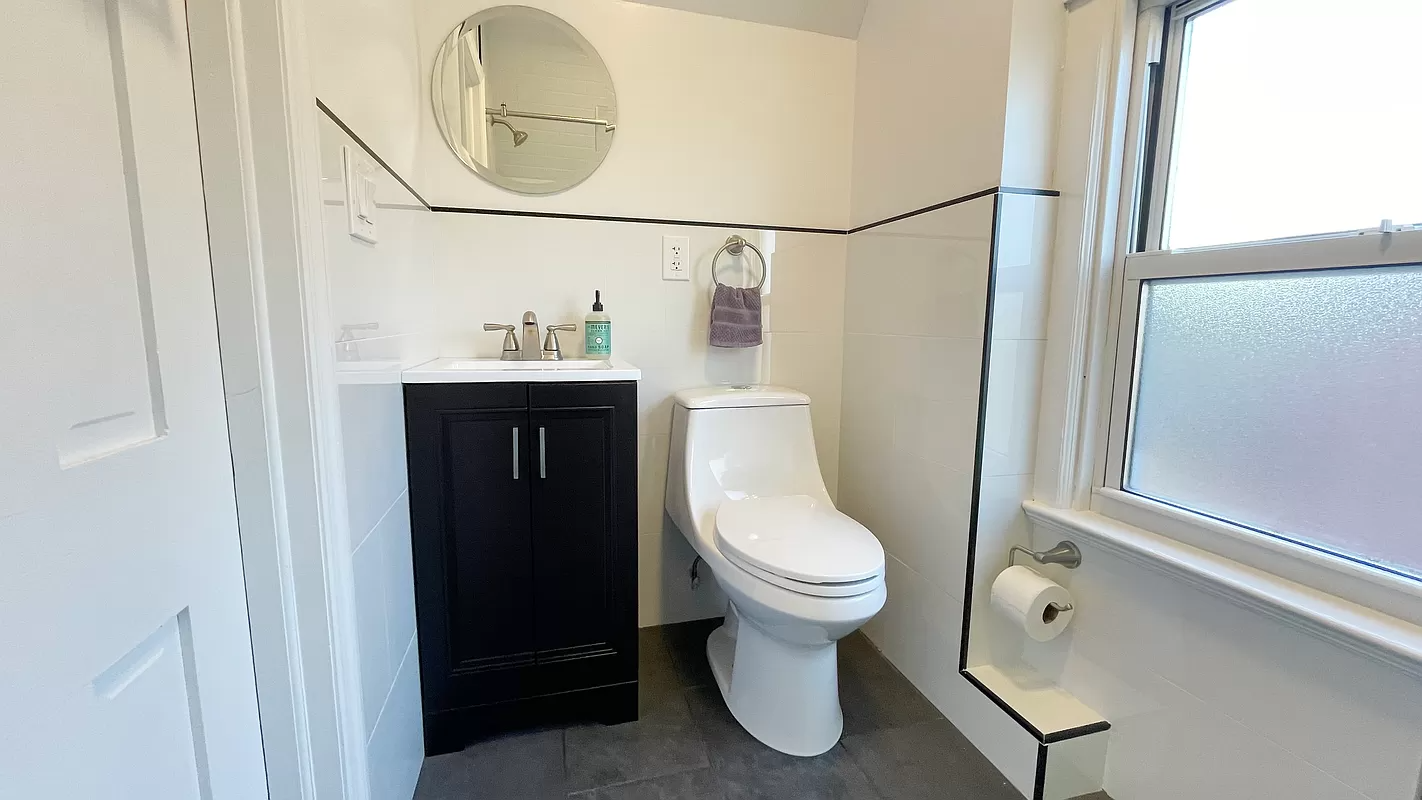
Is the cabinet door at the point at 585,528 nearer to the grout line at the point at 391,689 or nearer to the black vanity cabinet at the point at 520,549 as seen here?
the black vanity cabinet at the point at 520,549

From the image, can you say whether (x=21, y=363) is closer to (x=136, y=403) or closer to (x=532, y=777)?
(x=136, y=403)

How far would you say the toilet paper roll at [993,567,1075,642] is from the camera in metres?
1.29

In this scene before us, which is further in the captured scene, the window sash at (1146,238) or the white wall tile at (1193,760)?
the window sash at (1146,238)

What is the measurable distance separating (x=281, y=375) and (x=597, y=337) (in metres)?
0.90

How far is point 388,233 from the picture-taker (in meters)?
1.21

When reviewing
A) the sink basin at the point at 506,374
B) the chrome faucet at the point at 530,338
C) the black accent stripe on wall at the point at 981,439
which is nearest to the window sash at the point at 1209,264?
the black accent stripe on wall at the point at 981,439

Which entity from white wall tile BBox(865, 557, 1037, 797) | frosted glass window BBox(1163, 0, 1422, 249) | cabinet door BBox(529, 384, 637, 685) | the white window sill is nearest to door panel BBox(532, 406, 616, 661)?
cabinet door BBox(529, 384, 637, 685)

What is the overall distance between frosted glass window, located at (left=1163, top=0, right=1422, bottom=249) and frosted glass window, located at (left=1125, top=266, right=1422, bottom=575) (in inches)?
4.4

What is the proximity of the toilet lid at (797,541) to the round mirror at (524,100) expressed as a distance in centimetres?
105

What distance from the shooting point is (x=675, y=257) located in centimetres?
176

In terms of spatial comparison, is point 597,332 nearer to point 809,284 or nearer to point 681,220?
point 681,220

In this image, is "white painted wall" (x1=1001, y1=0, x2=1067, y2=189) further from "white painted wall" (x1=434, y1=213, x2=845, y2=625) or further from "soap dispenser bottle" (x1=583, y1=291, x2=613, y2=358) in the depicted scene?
"soap dispenser bottle" (x1=583, y1=291, x2=613, y2=358)

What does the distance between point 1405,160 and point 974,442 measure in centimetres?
80

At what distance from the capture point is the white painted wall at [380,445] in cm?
94
